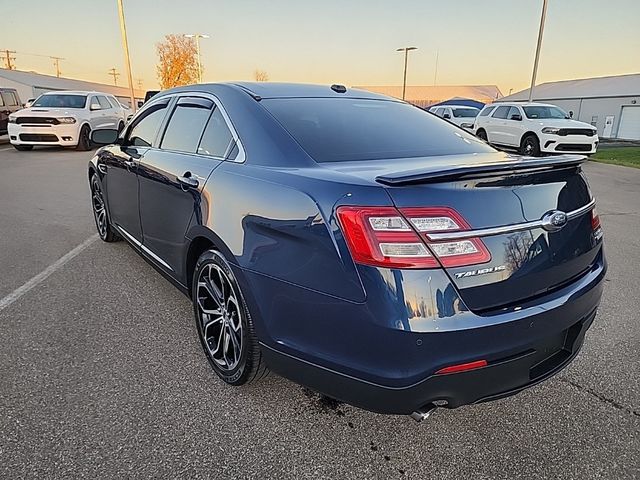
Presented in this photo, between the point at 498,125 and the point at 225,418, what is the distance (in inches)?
590

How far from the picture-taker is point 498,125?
49.6 ft

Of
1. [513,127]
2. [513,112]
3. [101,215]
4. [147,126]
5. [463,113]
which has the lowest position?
[101,215]

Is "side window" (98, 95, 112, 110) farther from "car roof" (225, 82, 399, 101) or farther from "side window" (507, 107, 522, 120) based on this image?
"car roof" (225, 82, 399, 101)

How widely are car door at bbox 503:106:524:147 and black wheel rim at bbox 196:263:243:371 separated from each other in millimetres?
13618

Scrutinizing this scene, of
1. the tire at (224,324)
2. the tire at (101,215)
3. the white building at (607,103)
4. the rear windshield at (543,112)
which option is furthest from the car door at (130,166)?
the white building at (607,103)

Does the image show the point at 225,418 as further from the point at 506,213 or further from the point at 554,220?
the point at 554,220

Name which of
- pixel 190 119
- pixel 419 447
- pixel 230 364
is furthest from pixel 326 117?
pixel 419 447

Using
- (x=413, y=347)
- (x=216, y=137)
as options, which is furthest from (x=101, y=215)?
(x=413, y=347)

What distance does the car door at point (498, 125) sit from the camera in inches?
588

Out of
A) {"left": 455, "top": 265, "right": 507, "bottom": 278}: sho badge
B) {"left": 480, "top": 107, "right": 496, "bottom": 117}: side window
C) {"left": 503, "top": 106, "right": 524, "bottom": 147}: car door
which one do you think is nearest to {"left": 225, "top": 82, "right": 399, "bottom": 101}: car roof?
{"left": 455, "top": 265, "right": 507, "bottom": 278}: sho badge

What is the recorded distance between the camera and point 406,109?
125 inches

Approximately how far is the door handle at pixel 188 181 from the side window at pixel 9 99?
56.8 ft

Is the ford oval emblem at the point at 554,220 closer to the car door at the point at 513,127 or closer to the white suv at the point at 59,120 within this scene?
the white suv at the point at 59,120

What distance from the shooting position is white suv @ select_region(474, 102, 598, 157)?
13.3m
